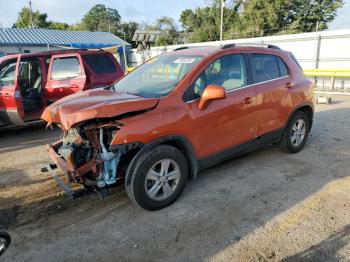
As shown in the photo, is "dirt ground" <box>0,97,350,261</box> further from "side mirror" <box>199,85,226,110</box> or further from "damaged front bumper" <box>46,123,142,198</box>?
"side mirror" <box>199,85,226,110</box>

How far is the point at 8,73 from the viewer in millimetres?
7359

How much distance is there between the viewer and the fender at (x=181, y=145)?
349 cm

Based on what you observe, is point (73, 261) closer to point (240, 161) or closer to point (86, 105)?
point (86, 105)

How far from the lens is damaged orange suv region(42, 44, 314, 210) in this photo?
3.51 m

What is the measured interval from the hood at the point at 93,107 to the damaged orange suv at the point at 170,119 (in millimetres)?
11

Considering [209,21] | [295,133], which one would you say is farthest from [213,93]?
Answer: [209,21]

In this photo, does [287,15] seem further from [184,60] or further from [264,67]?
[184,60]

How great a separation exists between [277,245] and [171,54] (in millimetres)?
3003

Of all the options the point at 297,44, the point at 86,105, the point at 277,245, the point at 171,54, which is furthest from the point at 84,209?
the point at 297,44

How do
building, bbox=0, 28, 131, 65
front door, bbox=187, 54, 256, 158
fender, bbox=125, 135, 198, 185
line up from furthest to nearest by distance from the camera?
building, bbox=0, 28, 131, 65 → front door, bbox=187, 54, 256, 158 → fender, bbox=125, 135, 198, 185

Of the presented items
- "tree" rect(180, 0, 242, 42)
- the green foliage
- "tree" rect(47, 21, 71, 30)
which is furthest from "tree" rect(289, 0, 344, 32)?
"tree" rect(47, 21, 71, 30)

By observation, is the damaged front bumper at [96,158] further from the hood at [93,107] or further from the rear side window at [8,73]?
the rear side window at [8,73]

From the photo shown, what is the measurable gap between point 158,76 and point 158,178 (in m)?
1.43

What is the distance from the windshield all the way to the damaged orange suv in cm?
2
